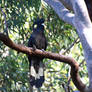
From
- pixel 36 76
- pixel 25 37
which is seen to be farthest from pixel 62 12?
pixel 25 37

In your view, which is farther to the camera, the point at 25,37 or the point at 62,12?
the point at 25,37

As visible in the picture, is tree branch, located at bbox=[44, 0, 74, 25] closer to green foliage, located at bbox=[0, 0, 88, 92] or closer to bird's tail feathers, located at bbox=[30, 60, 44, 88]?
bird's tail feathers, located at bbox=[30, 60, 44, 88]

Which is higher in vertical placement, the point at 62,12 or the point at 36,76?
the point at 62,12

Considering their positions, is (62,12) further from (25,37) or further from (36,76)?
(25,37)

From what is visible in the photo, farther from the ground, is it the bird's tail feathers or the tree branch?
the tree branch

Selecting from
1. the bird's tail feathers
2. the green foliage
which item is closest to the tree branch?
the bird's tail feathers

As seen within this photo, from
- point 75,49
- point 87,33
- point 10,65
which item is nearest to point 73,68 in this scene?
point 87,33

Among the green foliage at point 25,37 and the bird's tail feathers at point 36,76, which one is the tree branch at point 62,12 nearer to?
the bird's tail feathers at point 36,76

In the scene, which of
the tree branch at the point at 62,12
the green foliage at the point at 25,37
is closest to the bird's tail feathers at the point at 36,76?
the tree branch at the point at 62,12

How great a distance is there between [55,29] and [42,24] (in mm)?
462

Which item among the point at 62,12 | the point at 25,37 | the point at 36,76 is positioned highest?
the point at 62,12

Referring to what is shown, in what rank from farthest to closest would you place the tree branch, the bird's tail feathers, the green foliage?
the green foliage → the bird's tail feathers → the tree branch

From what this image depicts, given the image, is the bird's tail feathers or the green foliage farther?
the green foliage

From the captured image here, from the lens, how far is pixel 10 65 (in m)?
4.64
